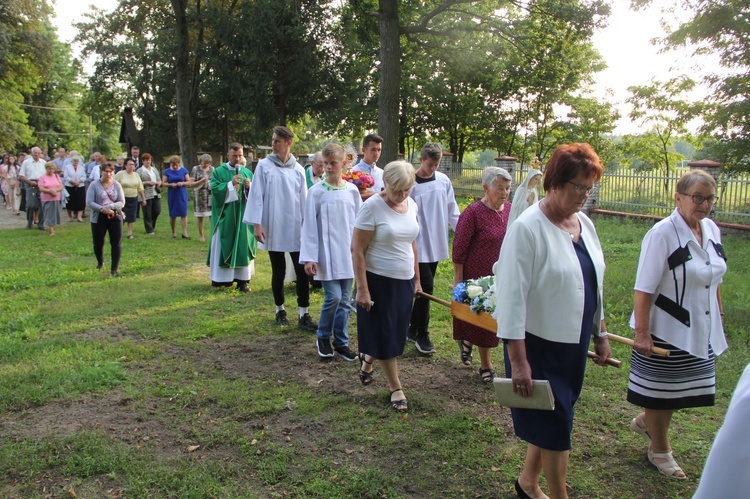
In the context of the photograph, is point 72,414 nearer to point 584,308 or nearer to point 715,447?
point 584,308

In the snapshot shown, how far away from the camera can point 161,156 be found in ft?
126

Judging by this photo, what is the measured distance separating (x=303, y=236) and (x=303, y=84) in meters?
23.6

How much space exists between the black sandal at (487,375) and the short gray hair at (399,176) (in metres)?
1.85

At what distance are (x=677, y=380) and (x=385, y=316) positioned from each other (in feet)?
6.64

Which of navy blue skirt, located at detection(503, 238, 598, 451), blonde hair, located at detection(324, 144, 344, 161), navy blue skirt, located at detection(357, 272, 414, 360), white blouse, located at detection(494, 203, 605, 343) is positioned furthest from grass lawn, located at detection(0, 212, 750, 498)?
blonde hair, located at detection(324, 144, 344, 161)

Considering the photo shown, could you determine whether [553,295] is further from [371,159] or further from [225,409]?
[371,159]

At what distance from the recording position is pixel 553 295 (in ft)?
9.07

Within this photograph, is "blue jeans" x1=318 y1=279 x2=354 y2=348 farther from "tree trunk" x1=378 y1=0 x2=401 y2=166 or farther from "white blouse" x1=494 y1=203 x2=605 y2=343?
"tree trunk" x1=378 y1=0 x2=401 y2=166

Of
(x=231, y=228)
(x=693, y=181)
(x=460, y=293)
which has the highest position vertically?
(x=693, y=181)

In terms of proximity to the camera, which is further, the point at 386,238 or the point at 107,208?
the point at 107,208

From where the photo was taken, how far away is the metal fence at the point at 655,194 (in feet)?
44.5

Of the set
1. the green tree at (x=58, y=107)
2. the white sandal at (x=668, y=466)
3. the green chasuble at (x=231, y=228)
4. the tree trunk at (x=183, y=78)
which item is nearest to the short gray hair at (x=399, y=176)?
the white sandal at (x=668, y=466)

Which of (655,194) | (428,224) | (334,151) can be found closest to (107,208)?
(334,151)

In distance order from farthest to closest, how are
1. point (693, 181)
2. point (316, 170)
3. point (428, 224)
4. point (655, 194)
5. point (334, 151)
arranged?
point (655, 194)
point (316, 170)
point (428, 224)
point (334, 151)
point (693, 181)
